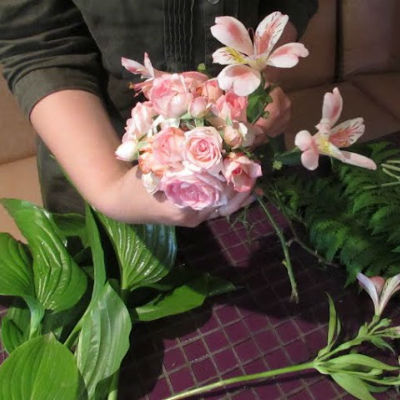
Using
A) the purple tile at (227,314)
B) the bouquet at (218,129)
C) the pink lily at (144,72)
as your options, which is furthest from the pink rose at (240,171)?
the purple tile at (227,314)

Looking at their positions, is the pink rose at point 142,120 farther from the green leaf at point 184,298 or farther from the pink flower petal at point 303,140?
the green leaf at point 184,298

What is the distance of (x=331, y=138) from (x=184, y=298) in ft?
1.15

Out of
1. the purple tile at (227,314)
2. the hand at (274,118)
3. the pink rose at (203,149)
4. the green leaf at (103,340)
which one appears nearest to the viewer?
the pink rose at (203,149)

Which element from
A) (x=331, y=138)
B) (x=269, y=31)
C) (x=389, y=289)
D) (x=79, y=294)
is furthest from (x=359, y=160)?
(x=79, y=294)

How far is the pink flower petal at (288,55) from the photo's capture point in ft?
1.36

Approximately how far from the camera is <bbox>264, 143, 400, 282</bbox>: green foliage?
0.75 meters

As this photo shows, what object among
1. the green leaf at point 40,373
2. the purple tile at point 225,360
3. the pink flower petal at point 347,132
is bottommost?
the purple tile at point 225,360

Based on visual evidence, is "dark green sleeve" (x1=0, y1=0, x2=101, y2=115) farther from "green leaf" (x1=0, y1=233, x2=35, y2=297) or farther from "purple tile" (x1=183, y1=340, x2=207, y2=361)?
"purple tile" (x1=183, y1=340, x2=207, y2=361)

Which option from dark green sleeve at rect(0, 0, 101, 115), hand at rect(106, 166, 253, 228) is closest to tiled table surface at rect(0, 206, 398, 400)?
hand at rect(106, 166, 253, 228)

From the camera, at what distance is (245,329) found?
2.29 ft

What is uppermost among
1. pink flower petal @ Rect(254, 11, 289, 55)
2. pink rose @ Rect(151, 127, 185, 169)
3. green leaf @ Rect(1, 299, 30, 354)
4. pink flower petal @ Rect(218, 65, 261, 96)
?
pink flower petal @ Rect(254, 11, 289, 55)

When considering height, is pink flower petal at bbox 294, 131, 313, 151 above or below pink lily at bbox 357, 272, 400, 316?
above

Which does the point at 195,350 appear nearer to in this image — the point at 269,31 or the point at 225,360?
the point at 225,360

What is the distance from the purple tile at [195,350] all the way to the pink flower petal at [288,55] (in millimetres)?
415
